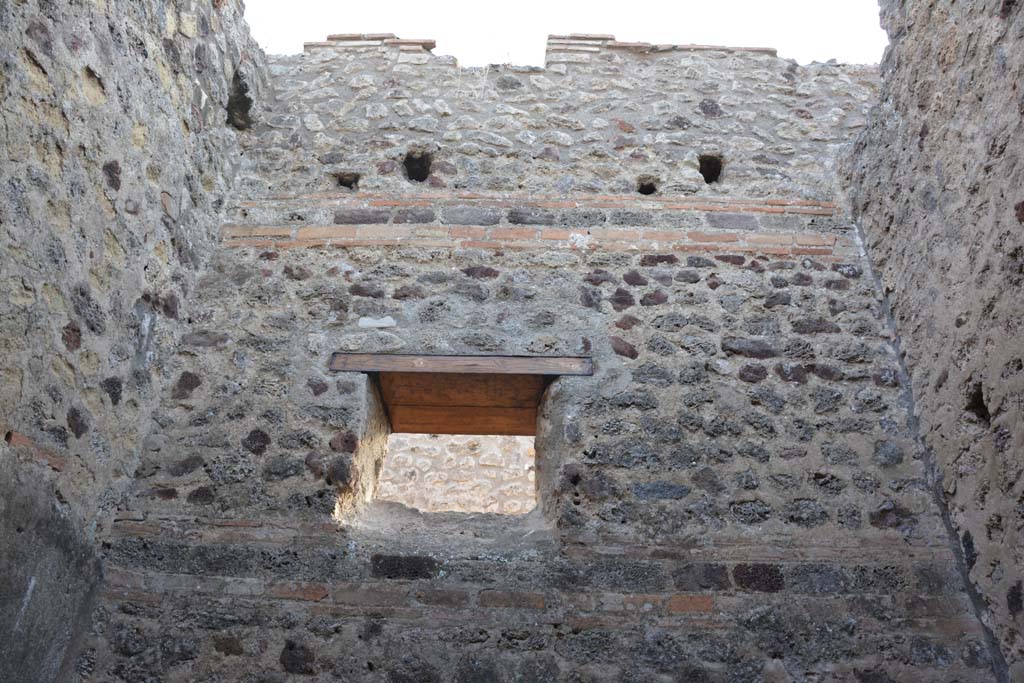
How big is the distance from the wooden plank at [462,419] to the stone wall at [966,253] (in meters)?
1.64

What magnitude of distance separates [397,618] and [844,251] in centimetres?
254

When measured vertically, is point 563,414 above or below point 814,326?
below

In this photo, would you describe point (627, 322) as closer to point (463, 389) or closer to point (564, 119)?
point (463, 389)

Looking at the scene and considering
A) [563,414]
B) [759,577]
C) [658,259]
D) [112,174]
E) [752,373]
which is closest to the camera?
[759,577]

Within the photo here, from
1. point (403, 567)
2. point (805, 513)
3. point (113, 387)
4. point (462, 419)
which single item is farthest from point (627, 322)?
point (113, 387)

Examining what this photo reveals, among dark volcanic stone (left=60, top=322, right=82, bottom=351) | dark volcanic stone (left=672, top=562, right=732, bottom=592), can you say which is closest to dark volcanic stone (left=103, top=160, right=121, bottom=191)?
dark volcanic stone (left=60, top=322, right=82, bottom=351)

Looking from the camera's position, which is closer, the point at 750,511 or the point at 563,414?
the point at 750,511

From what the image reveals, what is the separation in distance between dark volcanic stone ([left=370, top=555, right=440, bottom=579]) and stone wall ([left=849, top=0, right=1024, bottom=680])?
1834 millimetres

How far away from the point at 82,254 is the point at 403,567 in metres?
1.52

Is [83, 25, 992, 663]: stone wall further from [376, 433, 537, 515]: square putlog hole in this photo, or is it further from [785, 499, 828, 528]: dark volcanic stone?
[376, 433, 537, 515]: square putlog hole

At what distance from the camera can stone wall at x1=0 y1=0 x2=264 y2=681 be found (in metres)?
2.44

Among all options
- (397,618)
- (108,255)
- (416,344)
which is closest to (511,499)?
(416,344)

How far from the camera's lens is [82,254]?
2.79 m

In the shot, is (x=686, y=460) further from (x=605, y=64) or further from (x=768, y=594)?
(x=605, y=64)
